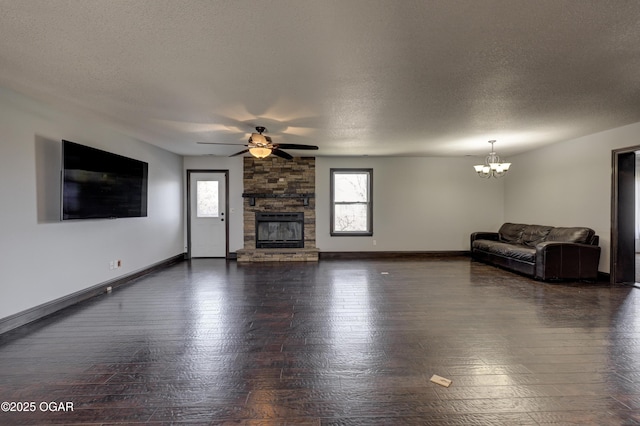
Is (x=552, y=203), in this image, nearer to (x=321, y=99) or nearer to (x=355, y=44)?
(x=321, y=99)

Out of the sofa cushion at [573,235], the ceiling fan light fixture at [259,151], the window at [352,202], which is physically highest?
the ceiling fan light fixture at [259,151]

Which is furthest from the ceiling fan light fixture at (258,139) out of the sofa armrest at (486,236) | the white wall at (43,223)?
the sofa armrest at (486,236)

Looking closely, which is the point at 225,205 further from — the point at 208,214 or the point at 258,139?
the point at 258,139

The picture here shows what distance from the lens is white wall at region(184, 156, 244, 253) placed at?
7000 millimetres

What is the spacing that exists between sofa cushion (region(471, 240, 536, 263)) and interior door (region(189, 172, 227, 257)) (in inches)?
235

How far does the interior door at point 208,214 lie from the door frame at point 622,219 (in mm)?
7505

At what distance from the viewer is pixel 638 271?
544 cm

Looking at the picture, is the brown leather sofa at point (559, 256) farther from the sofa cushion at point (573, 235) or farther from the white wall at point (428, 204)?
the white wall at point (428, 204)

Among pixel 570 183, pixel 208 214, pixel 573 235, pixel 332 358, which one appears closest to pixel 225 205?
pixel 208 214

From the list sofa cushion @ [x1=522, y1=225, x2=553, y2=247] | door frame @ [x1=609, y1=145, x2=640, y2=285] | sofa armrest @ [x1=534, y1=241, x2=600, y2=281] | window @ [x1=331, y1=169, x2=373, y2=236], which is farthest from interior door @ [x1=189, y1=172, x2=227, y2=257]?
door frame @ [x1=609, y1=145, x2=640, y2=285]

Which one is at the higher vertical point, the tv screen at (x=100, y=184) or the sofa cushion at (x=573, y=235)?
the tv screen at (x=100, y=184)

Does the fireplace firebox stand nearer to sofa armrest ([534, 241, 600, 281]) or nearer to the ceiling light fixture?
the ceiling light fixture

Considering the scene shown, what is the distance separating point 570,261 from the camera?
4809 mm

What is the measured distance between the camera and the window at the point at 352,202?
7.24 metres
